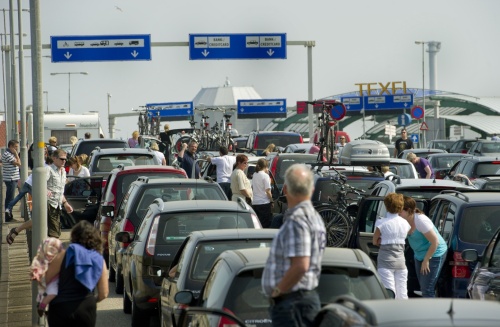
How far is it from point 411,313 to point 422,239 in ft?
25.4

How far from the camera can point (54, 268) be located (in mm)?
9477

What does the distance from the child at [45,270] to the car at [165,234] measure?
380 cm

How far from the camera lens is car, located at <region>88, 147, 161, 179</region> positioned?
81.8ft

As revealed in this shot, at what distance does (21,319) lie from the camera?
14.7 meters

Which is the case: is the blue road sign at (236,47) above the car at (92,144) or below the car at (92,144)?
above

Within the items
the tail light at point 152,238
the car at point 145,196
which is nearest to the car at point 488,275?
the tail light at point 152,238

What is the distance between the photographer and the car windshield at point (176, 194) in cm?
1647

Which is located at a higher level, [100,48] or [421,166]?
[100,48]

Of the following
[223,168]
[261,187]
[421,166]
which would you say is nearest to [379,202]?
[261,187]

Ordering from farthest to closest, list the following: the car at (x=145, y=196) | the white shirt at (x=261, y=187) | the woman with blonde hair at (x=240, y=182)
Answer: the woman with blonde hair at (x=240, y=182)
the white shirt at (x=261, y=187)
the car at (x=145, y=196)

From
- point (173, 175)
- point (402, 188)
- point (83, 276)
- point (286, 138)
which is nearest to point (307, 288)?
point (83, 276)

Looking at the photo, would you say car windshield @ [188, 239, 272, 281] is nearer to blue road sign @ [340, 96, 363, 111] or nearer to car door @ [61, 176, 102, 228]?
car door @ [61, 176, 102, 228]

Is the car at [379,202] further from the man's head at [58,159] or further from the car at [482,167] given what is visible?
the car at [482,167]

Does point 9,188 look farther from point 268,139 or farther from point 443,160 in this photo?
point 268,139
